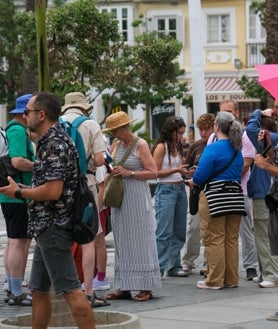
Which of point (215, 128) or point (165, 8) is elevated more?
point (165, 8)

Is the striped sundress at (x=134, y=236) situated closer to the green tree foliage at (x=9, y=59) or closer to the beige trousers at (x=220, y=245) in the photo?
the beige trousers at (x=220, y=245)

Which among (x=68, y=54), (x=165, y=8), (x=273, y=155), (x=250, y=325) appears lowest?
(x=250, y=325)

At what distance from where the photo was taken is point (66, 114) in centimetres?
1139

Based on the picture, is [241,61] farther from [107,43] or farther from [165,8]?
[107,43]

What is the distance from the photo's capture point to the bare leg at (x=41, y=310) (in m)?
8.62

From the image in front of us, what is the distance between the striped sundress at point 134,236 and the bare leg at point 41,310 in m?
3.03

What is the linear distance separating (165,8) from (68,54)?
27.6 meters

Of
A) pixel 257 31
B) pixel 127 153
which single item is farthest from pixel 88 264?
pixel 257 31

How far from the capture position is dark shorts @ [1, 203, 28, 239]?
37.5ft

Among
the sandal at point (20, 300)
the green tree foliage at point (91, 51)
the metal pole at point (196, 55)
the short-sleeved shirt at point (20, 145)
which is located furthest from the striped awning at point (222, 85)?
the sandal at point (20, 300)


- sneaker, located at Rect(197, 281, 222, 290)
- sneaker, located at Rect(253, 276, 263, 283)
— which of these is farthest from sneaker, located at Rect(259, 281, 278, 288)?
sneaker, located at Rect(197, 281, 222, 290)

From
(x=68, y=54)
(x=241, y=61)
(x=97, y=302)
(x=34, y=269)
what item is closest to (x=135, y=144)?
(x=97, y=302)

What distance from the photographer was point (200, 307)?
36.3 feet

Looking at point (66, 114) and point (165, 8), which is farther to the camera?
point (165, 8)
